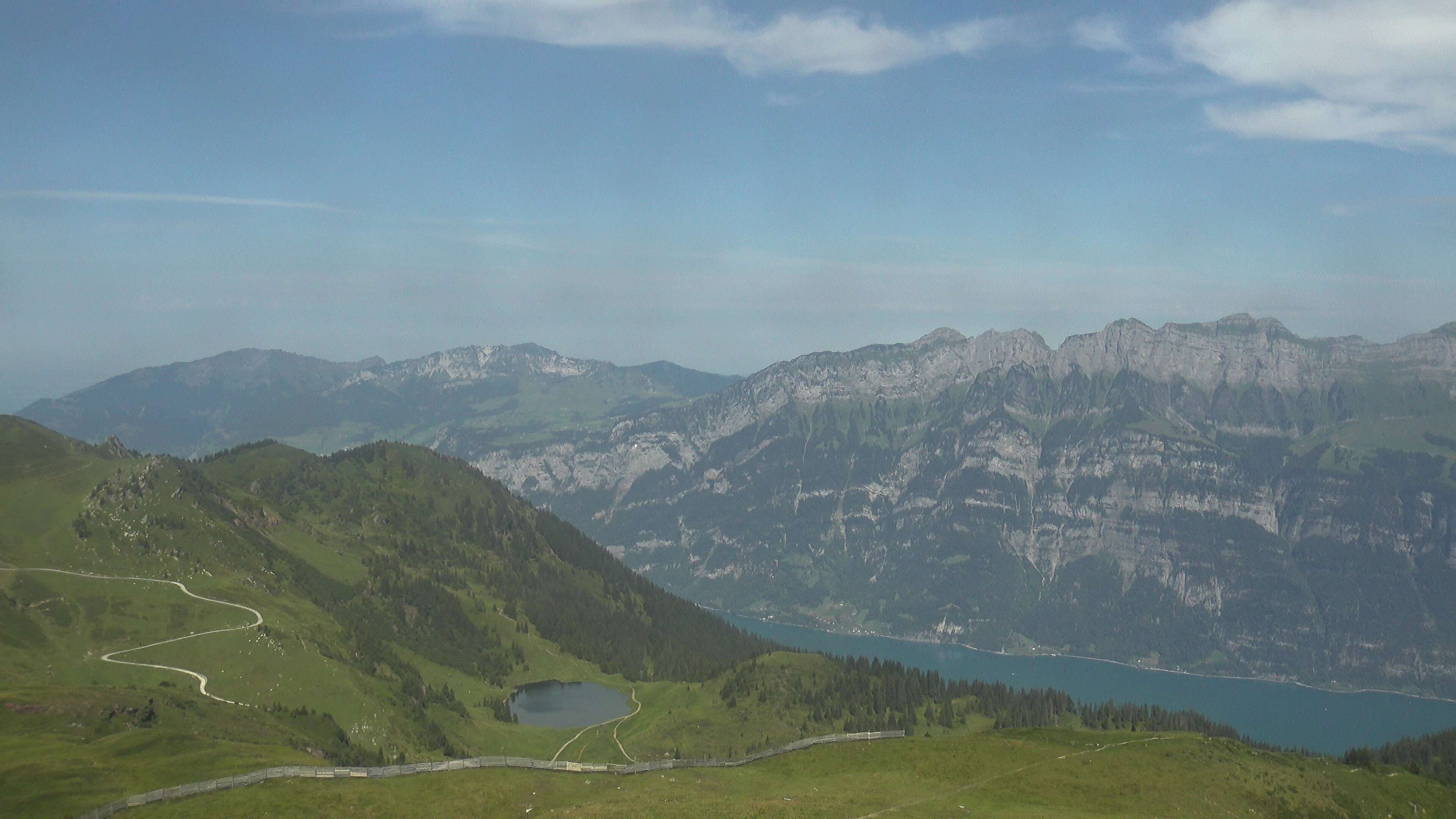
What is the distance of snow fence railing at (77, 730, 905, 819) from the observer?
87812mm

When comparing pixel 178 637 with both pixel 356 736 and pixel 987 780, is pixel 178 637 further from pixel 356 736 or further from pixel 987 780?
pixel 987 780

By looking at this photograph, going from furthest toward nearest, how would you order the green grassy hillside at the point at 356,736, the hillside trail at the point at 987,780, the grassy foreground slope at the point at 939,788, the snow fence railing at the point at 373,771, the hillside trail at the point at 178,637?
1. the hillside trail at the point at 178,637
2. the green grassy hillside at the point at 356,736
3. the hillside trail at the point at 987,780
4. the snow fence railing at the point at 373,771
5. the grassy foreground slope at the point at 939,788

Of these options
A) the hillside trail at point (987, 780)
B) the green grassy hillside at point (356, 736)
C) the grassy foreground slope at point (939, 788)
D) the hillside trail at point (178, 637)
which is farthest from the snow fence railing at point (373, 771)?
the hillside trail at point (178, 637)

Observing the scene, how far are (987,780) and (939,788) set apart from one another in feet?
23.1

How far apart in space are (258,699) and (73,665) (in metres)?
27.2

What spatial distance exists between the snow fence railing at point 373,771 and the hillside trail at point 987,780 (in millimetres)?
24862

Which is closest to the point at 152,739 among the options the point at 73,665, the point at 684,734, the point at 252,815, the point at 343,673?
the point at 252,815

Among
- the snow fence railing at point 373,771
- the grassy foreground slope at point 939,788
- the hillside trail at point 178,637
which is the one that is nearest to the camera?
the grassy foreground slope at point 939,788

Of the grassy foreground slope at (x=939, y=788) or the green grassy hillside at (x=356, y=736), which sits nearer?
the grassy foreground slope at (x=939, y=788)

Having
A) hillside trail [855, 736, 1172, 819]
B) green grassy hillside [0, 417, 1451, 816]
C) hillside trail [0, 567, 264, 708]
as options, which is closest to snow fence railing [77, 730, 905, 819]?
green grassy hillside [0, 417, 1451, 816]

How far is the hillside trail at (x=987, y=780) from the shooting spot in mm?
90250

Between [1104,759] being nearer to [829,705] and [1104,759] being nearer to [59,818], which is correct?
[829,705]

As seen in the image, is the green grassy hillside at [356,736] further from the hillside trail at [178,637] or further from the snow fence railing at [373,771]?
the snow fence railing at [373,771]

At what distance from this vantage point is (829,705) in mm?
195625
